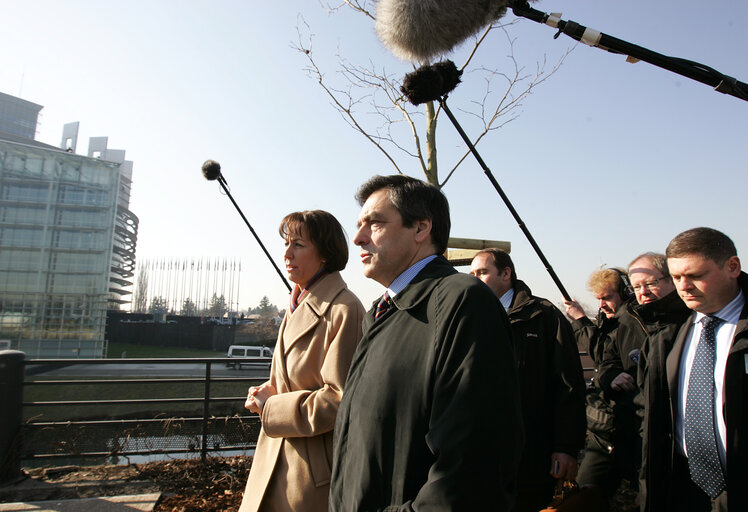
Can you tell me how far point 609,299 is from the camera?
400 cm

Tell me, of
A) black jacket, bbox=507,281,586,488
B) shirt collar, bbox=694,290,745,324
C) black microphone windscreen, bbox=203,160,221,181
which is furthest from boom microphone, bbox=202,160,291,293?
shirt collar, bbox=694,290,745,324

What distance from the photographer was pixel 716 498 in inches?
79.7

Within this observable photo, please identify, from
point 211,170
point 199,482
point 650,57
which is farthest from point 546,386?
point 211,170

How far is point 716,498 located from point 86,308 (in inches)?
2304

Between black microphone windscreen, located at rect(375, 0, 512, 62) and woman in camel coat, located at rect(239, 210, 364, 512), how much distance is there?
1.03m

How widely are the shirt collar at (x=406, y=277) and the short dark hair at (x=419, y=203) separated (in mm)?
123

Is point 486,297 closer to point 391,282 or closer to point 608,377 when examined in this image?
point 391,282

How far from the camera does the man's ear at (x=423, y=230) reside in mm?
1760

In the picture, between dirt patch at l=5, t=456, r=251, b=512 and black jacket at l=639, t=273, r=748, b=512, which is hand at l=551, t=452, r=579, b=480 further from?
dirt patch at l=5, t=456, r=251, b=512

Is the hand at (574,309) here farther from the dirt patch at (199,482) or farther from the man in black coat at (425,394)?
the dirt patch at (199,482)

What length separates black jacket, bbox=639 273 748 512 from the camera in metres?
1.91

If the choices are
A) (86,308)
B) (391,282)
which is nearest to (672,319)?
(391,282)

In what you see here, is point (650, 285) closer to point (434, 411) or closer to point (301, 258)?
point (301, 258)

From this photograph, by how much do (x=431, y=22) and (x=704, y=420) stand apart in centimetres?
219
